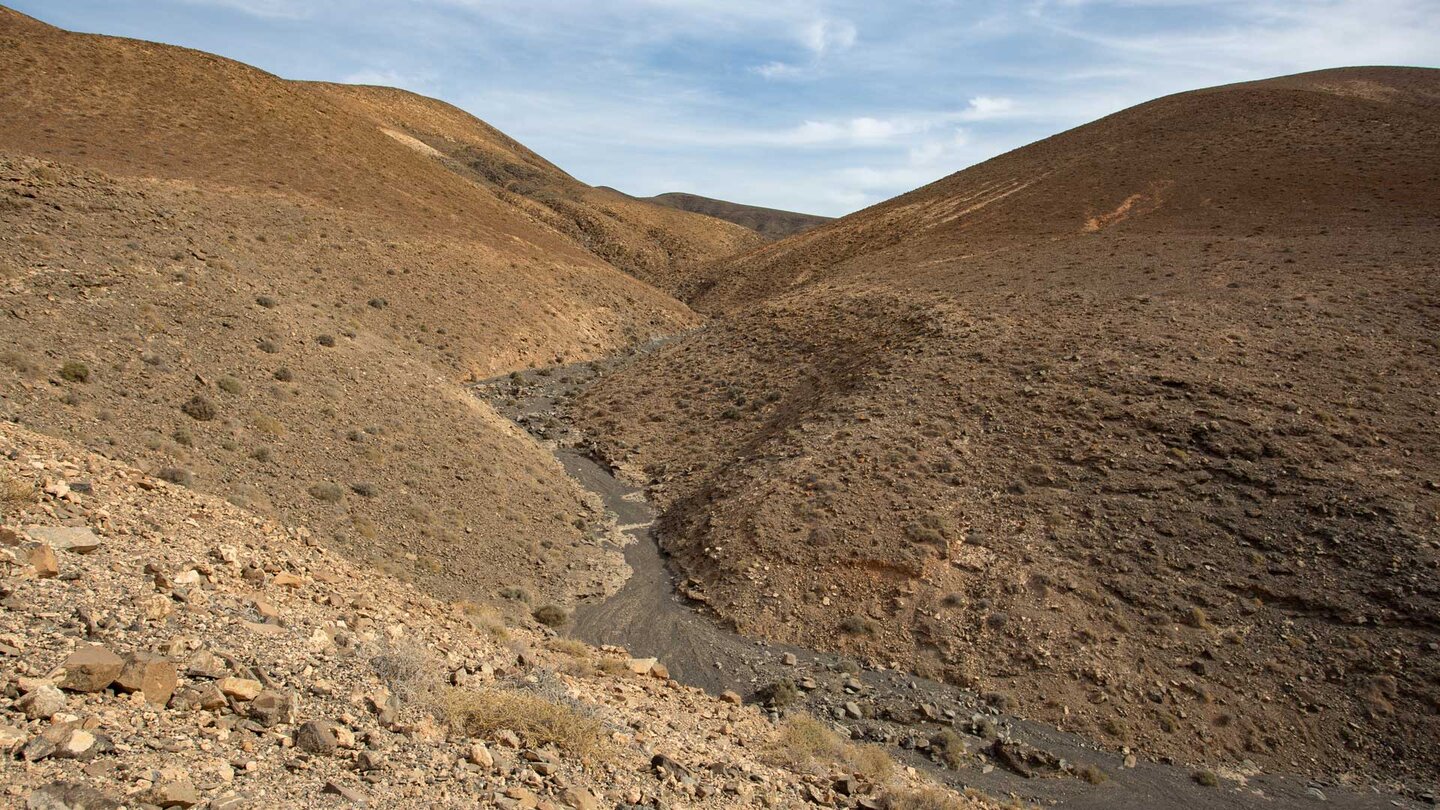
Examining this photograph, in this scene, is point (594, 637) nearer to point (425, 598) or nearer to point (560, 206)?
point (425, 598)

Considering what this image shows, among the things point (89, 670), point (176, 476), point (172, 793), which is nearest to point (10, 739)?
point (89, 670)

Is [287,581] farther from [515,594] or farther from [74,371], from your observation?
[74,371]

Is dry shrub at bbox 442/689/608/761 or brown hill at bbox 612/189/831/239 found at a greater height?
brown hill at bbox 612/189/831/239

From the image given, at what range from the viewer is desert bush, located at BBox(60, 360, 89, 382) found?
15.6 metres

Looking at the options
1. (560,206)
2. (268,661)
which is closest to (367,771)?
(268,661)

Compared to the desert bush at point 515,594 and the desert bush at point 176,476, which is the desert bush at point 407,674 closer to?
the desert bush at point 176,476

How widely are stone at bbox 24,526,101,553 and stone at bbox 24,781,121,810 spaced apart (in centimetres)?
416

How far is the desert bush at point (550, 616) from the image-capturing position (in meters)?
17.1

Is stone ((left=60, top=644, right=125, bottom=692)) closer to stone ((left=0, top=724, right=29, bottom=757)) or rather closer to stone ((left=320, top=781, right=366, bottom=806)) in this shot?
stone ((left=0, top=724, right=29, bottom=757))

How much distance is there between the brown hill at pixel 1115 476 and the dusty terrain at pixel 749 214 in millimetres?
129574

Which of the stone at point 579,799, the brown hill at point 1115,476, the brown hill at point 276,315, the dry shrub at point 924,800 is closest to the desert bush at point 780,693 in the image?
the brown hill at point 1115,476

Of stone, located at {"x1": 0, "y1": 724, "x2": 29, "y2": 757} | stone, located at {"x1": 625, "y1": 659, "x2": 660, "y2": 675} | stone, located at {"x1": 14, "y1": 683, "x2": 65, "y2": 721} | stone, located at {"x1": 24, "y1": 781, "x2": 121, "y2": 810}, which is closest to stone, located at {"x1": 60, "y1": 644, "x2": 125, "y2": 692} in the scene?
stone, located at {"x1": 14, "y1": 683, "x2": 65, "y2": 721}

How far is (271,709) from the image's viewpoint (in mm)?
7066

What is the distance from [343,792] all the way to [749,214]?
174 metres
